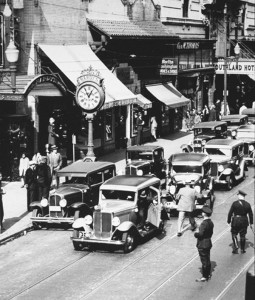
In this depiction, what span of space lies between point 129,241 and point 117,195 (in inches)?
67.9

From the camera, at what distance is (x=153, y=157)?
26.4 meters

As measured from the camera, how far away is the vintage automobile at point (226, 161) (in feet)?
85.4

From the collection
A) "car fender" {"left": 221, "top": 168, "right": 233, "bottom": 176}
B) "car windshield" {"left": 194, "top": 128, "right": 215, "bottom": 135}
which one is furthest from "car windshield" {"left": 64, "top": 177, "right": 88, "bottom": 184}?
"car windshield" {"left": 194, "top": 128, "right": 215, "bottom": 135}

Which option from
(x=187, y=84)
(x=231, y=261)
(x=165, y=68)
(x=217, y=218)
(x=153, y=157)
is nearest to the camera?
(x=231, y=261)

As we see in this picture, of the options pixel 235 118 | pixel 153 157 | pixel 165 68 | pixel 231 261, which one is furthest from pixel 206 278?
pixel 165 68

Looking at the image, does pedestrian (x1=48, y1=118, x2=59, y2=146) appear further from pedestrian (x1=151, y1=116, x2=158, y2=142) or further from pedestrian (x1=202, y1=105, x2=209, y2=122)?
pedestrian (x1=202, y1=105, x2=209, y2=122)

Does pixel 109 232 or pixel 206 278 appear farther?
pixel 109 232

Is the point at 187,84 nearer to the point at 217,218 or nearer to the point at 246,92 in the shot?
the point at 246,92

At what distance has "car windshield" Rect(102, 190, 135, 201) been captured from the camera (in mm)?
18270

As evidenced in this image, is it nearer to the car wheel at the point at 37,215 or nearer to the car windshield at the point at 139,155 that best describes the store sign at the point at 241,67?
the car windshield at the point at 139,155

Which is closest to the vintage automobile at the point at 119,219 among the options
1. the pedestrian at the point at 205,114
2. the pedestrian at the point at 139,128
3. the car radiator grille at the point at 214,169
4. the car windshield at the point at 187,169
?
the car windshield at the point at 187,169

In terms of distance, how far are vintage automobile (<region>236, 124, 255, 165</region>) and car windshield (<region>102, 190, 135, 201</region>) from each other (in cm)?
1350

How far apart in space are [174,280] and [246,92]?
45.2 m

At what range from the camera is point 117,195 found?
60.8 feet
